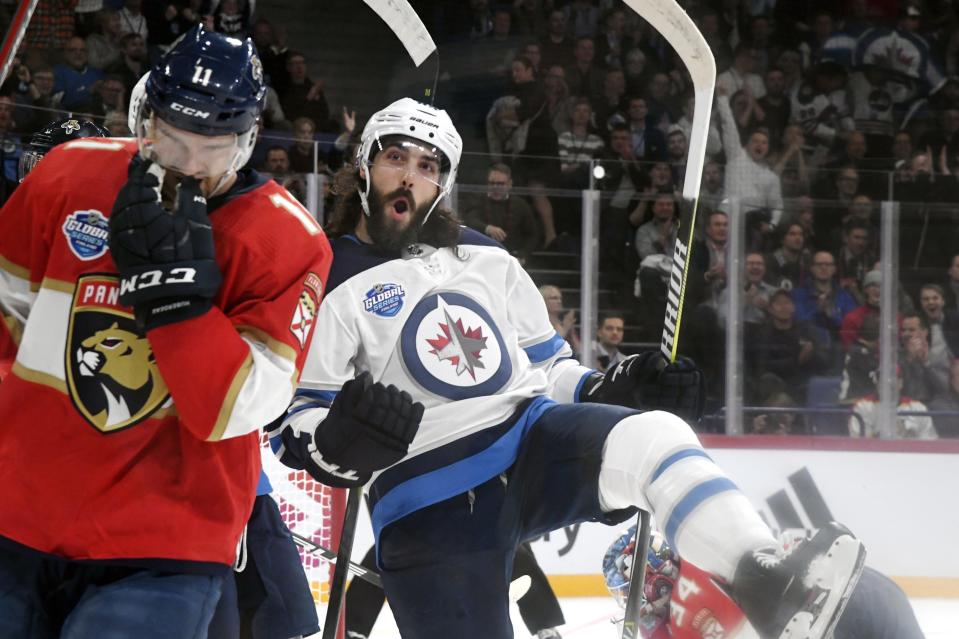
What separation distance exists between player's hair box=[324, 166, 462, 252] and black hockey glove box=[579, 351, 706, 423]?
1.22 feet

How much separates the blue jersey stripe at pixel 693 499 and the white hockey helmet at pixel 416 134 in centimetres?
87

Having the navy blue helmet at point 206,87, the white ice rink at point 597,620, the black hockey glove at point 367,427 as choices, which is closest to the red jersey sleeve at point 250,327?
the navy blue helmet at point 206,87

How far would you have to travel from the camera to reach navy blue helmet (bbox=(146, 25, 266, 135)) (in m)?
1.50

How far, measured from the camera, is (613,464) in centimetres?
197

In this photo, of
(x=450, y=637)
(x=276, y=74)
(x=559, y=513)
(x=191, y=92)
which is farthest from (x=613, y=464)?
(x=276, y=74)

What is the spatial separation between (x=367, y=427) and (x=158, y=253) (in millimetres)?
654

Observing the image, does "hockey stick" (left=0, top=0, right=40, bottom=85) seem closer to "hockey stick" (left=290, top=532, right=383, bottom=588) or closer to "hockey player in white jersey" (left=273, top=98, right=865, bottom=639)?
"hockey player in white jersey" (left=273, top=98, right=865, bottom=639)

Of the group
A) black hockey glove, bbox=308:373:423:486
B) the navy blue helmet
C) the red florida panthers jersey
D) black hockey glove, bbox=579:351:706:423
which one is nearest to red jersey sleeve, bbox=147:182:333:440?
the red florida panthers jersey

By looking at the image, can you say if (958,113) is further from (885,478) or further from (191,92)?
(191,92)

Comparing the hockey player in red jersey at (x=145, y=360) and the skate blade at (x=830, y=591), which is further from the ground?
the hockey player in red jersey at (x=145, y=360)

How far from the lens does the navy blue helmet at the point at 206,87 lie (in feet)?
4.91

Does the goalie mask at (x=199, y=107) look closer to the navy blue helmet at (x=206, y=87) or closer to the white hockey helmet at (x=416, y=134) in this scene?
the navy blue helmet at (x=206, y=87)

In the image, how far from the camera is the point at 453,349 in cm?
227

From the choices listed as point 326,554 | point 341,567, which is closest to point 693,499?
point 341,567
